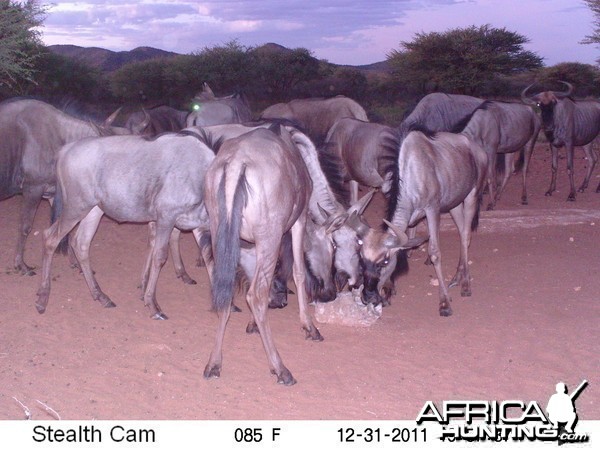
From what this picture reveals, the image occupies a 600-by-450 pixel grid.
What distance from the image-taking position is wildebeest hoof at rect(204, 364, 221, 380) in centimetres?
493

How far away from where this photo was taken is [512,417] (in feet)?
14.1

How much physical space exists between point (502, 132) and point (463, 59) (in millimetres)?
12695

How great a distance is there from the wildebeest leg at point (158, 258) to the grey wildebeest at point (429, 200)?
5.63ft

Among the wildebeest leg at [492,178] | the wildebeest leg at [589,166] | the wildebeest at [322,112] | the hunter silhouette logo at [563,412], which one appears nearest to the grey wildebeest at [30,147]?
the wildebeest at [322,112]

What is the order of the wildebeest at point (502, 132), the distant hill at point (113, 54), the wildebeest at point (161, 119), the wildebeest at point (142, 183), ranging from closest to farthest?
the wildebeest at point (142, 183) → the wildebeest at point (161, 119) → the wildebeest at point (502, 132) → the distant hill at point (113, 54)

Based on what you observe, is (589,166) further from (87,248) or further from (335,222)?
(87,248)

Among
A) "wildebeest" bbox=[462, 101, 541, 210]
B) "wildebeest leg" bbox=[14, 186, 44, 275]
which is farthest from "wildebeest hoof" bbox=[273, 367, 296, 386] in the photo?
"wildebeest" bbox=[462, 101, 541, 210]

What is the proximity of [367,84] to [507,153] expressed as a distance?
15478 mm

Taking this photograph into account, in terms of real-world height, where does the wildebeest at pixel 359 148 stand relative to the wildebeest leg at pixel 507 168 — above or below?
above

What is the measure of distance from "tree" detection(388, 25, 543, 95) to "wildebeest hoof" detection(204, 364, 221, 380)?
20101 millimetres

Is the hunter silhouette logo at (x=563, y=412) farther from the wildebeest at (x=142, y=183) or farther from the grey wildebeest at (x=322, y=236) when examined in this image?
the wildebeest at (x=142, y=183)

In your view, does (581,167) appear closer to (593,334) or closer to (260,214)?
(593,334)

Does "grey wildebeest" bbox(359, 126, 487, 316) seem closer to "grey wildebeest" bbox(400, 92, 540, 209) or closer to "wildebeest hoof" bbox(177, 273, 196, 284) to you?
"wildebeest hoof" bbox(177, 273, 196, 284)

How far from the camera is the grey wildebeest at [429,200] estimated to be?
5988 mm
